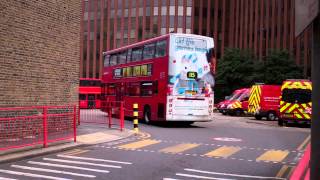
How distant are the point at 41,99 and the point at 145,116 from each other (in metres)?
9.57

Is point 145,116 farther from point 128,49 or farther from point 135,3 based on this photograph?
point 135,3

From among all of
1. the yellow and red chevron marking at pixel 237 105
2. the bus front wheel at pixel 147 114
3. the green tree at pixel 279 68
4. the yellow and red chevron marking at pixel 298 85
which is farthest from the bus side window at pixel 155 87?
the green tree at pixel 279 68

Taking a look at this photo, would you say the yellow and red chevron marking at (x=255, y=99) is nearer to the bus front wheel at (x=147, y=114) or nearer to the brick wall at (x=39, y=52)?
the bus front wheel at (x=147, y=114)

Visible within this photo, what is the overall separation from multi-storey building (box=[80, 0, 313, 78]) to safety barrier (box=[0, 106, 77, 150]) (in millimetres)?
62816

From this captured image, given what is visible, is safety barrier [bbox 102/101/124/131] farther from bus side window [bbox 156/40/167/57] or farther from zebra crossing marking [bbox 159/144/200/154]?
zebra crossing marking [bbox 159/144/200/154]

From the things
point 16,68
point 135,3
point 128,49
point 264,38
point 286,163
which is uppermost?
point 135,3

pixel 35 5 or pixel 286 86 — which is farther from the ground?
pixel 35 5

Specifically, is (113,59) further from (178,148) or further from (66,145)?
(66,145)

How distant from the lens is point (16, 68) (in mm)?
13164

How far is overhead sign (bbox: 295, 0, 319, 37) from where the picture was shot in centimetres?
300

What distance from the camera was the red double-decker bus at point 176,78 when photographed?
2111 cm

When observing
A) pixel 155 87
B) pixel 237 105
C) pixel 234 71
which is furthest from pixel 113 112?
pixel 234 71

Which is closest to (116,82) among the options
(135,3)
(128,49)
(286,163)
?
(128,49)

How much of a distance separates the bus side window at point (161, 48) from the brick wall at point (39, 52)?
234 inches
